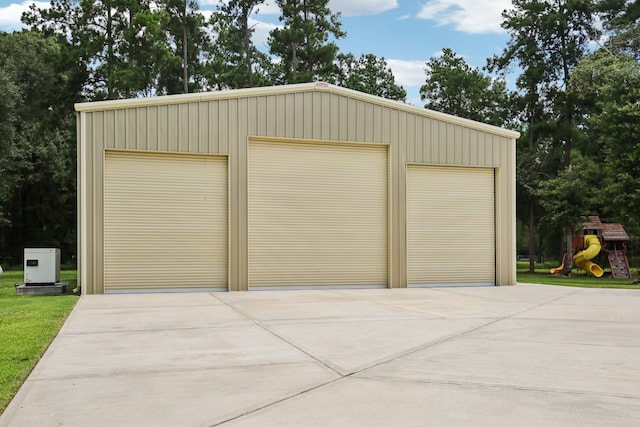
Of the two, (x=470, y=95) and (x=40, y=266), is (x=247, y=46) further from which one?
(x=40, y=266)

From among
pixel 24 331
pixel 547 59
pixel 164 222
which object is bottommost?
pixel 24 331

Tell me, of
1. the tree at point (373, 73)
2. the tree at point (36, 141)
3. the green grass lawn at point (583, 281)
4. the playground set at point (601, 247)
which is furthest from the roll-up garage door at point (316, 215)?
the tree at point (373, 73)

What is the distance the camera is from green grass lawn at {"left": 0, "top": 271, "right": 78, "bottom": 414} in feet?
16.1

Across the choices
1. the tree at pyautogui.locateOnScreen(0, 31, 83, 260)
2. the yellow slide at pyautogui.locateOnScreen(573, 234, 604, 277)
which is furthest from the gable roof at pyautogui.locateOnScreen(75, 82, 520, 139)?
the tree at pyautogui.locateOnScreen(0, 31, 83, 260)

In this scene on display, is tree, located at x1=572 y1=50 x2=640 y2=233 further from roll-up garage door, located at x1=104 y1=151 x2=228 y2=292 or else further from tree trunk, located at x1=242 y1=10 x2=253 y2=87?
tree trunk, located at x1=242 y1=10 x2=253 y2=87

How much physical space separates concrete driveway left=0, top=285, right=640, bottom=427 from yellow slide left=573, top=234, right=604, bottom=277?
1680 centimetres

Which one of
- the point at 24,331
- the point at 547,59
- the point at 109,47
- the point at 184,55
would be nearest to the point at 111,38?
the point at 109,47

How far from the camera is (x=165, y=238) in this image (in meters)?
13.2

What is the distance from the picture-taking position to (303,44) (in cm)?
3441

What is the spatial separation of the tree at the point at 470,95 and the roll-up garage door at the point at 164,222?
23845mm

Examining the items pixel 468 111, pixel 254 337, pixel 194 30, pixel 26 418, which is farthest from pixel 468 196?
pixel 194 30

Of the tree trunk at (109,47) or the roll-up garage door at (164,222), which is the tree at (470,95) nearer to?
the tree trunk at (109,47)

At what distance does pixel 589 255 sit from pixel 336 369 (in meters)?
22.8

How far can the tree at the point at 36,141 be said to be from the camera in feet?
94.3
